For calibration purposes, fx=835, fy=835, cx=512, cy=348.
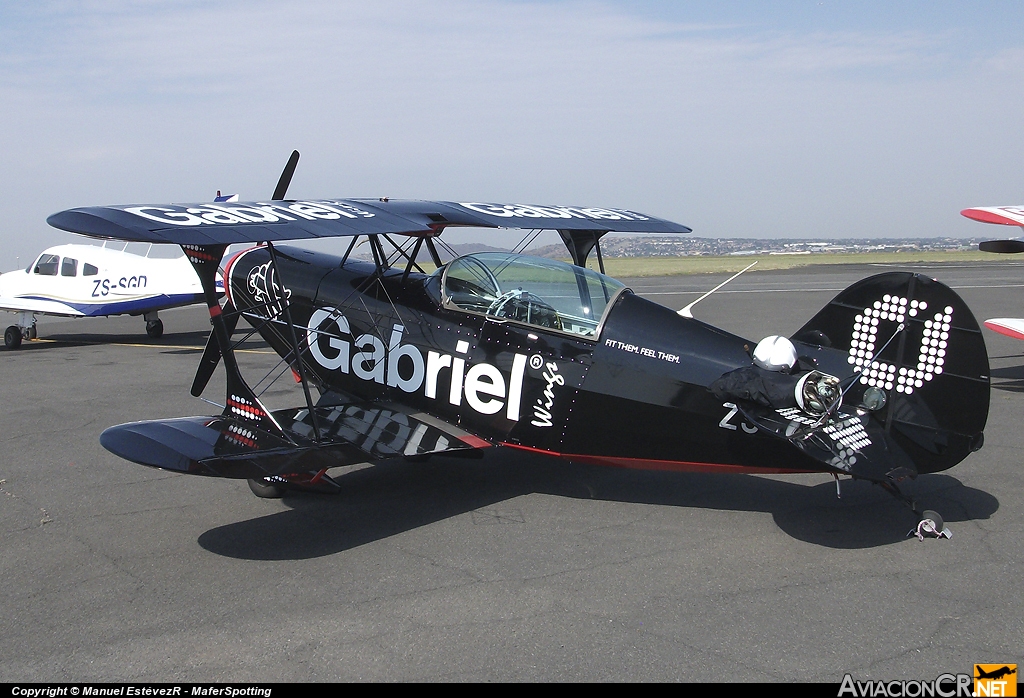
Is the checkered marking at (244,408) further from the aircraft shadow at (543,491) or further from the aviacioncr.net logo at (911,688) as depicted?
the aviacioncr.net logo at (911,688)

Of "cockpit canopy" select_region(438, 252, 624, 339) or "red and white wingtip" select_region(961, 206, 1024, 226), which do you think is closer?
"cockpit canopy" select_region(438, 252, 624, 339)

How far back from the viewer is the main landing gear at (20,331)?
17.4 m

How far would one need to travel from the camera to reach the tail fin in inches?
207

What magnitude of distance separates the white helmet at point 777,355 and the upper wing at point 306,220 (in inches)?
103

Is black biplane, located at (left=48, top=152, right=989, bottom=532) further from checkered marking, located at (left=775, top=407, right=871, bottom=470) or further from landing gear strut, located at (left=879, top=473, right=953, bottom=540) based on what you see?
landing gear strut, located at (left=879, top=473, right=953, bottom=540)

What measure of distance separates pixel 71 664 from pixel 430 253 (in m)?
4.84

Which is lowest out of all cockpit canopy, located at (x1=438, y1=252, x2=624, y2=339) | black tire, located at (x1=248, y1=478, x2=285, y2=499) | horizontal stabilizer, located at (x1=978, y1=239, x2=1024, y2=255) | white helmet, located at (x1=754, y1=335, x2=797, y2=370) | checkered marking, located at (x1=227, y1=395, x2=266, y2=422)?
black tire, located at (x1=248, y1=478, x2=285, y2=499)

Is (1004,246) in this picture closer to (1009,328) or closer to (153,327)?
(1009,328)

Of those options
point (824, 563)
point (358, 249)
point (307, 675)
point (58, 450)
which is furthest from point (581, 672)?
point (58, 450)

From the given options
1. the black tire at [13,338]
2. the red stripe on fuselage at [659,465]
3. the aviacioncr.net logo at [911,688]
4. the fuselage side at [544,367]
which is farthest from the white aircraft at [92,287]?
the aviacioncr.net logo at [911,688]

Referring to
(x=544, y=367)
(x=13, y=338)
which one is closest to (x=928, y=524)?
(x=544, y=367)

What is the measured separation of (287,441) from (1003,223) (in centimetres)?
886

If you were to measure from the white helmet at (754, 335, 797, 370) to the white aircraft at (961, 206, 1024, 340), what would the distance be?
5992mm

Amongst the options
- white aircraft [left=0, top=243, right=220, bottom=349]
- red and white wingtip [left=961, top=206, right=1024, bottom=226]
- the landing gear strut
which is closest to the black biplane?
the landing gear strut
